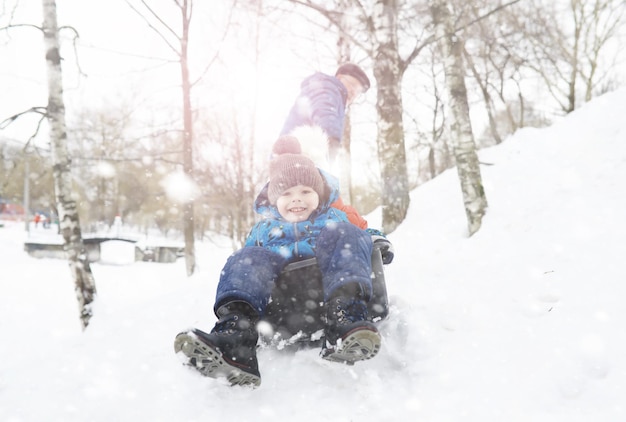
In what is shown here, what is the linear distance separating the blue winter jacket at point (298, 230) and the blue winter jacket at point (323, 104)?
0.90m

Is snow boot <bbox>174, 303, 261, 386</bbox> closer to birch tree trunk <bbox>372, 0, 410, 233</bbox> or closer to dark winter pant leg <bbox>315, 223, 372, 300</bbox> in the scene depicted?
dark winter pant leg <bbox>315, 223, 372, 300</bbox>

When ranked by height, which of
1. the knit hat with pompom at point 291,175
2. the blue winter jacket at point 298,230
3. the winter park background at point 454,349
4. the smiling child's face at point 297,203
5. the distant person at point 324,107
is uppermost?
the distant person at point 324,107

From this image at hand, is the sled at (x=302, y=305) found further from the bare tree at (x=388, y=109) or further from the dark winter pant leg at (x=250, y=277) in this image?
the bare tree at (x=388, y=109)

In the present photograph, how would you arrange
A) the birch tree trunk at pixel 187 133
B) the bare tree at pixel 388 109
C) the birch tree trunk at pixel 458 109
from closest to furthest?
1. the birch tree trunk at pixel 458 109
2. the bare tree at pixel 388 109
3. the birch tree trunk at pixel 187 133

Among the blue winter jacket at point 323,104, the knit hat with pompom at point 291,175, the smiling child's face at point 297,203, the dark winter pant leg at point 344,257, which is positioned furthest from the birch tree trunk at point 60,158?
the dark winter pant leg at point 344,257

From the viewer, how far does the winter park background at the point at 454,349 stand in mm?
1517

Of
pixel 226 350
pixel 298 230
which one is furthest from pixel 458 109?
pixel 226 350

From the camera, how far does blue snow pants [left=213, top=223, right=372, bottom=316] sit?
1.85m

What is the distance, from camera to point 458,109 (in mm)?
Result: 4359

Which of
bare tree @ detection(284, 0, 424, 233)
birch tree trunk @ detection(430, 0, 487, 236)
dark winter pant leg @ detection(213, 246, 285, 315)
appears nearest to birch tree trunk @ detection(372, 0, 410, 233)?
bare tree @ detection(284, 0, 424, 233)

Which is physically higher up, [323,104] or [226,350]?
[323,104]

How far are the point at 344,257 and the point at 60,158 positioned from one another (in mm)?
5617

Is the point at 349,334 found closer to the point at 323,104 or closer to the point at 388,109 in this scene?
the point at 323,104

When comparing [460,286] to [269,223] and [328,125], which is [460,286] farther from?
[328,125]
